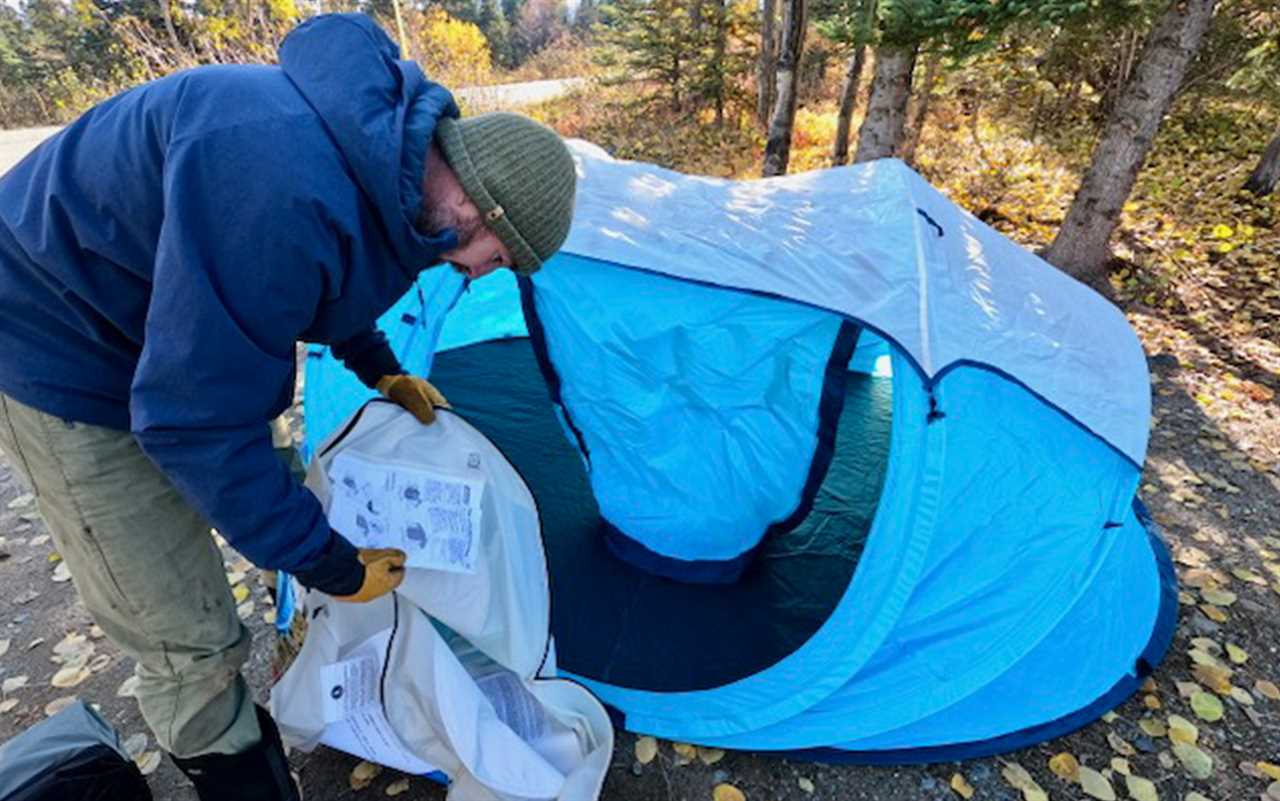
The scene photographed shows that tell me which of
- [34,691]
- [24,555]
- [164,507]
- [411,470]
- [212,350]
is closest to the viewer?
[212,350]

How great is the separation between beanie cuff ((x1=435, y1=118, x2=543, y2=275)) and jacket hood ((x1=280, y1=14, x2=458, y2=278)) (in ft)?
0.07

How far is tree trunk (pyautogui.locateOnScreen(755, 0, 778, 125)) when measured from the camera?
297 inches

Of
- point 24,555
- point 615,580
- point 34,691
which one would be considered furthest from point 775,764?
point 24,555

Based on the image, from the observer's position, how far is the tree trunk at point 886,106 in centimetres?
444

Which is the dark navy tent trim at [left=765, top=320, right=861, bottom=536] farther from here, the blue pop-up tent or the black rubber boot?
the black rubber boot

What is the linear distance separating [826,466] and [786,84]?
11.7ft

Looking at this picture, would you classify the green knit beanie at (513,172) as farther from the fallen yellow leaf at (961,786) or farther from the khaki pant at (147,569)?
the fallen yellow leaf at (961,786)

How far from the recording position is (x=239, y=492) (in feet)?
3.28

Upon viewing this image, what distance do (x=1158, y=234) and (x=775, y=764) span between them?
16.5ft

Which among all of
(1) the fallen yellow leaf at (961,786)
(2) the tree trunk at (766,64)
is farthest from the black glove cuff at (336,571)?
(2) the tree trunk at (766,64)

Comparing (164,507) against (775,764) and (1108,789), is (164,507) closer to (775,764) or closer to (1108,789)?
(775,764)

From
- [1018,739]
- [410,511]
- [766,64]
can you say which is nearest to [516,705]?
[410,511]

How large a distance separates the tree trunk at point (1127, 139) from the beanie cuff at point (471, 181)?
3.90 meters

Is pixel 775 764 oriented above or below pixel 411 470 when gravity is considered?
below
